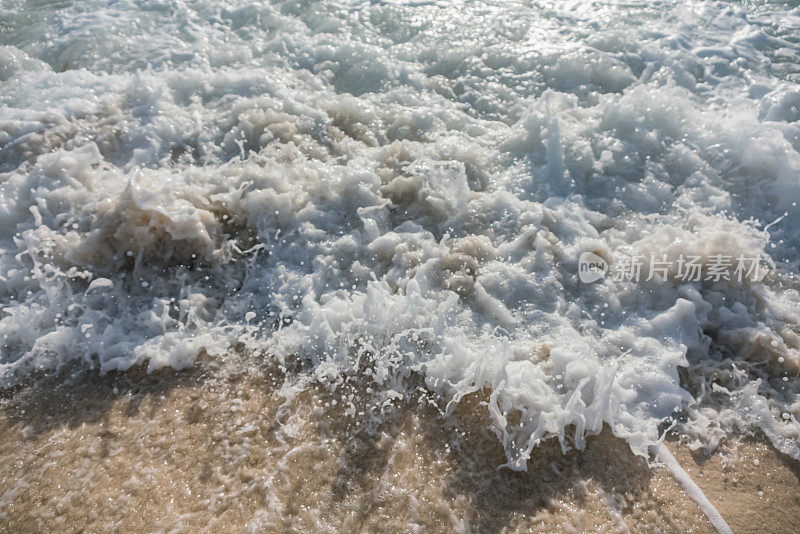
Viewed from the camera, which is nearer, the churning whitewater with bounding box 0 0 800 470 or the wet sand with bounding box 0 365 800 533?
the wet sand with bounding box 0 365 800 533

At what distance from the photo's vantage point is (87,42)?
6.13 meters

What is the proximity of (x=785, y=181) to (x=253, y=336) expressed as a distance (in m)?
4.51

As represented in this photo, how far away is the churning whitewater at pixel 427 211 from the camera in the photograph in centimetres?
330

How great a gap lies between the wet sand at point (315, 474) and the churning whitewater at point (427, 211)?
6.6 inches

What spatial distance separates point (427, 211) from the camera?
170 inches

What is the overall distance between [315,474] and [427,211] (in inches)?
90.2

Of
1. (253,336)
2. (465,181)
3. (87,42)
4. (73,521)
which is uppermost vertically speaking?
(87,42)

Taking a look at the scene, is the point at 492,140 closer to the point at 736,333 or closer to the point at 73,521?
the point at 736,333

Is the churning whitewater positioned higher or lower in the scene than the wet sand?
higher

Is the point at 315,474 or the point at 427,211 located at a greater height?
the point at 427,211

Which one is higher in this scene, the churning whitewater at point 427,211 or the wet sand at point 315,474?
the churning whitewater at point 427,211

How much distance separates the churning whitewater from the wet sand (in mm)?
166

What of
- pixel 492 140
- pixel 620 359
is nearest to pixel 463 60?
pixel 492 140

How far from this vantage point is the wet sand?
2656 millimetres
